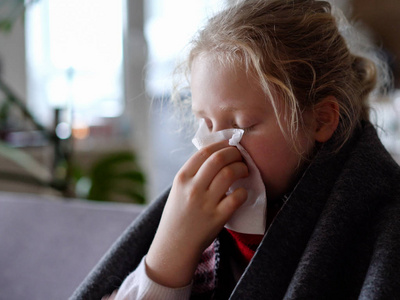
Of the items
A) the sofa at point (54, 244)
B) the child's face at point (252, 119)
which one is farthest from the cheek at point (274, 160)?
the sofa at point (54, 244)

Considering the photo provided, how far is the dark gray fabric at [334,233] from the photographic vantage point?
1.70 ft

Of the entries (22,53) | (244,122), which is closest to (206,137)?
(244,122)

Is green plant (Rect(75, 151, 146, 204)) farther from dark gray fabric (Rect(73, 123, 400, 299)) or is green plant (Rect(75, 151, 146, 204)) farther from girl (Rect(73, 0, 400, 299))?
dark gray fabric (Rect(73, 123, 400, 299))

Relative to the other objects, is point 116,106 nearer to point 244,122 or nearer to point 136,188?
point 136,188

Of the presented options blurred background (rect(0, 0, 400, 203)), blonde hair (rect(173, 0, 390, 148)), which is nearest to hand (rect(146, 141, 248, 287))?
blonde hair (rect(173, 0, 390, 148))

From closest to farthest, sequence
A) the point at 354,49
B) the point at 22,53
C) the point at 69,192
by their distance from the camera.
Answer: the point at 354,49, the point at 69,192, the point at 22,53

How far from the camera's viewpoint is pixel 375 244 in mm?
529

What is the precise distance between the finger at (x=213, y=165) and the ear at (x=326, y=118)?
14 centimetres

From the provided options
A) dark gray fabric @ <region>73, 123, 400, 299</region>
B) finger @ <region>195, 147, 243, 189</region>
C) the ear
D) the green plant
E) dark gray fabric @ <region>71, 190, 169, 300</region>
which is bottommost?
the green plant

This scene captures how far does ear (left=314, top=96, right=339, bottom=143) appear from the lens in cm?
63

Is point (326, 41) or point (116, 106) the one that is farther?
point (116, 106)

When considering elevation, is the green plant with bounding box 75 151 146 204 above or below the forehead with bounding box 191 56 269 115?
below

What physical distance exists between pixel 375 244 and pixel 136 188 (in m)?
1.32

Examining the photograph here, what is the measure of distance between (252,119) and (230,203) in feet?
0.40
